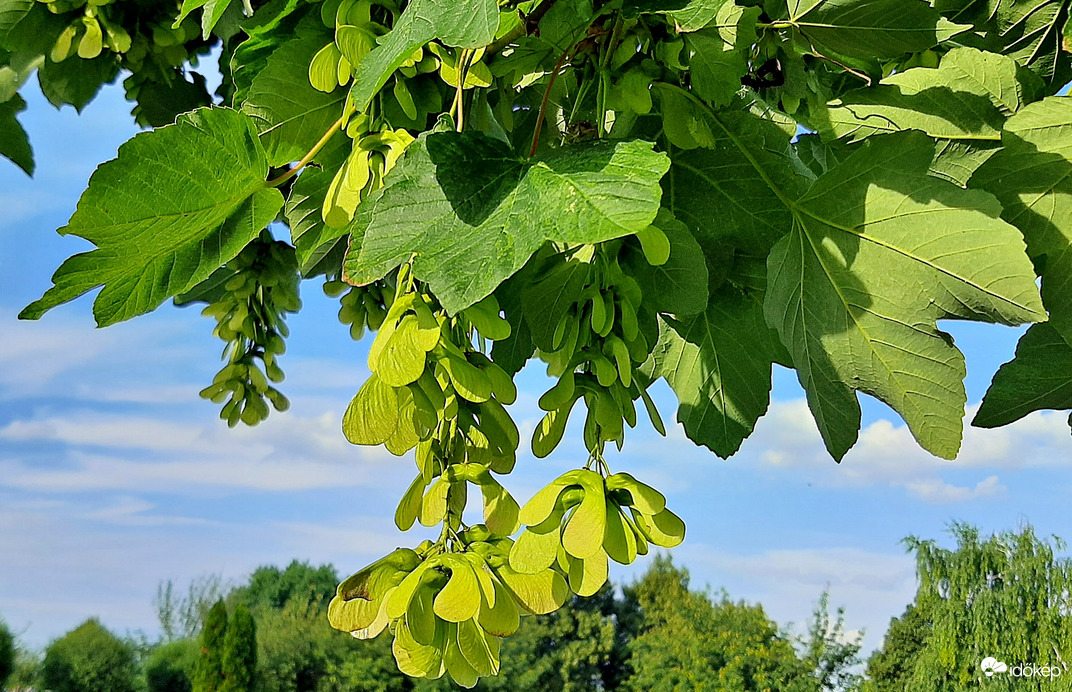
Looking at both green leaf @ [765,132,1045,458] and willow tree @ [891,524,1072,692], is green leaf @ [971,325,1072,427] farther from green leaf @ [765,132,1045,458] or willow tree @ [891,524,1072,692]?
willow tree @ [891,524,1072,692]

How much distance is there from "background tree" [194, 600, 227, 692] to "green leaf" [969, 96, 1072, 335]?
31.4 ft

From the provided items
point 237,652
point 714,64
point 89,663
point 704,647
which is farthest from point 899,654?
point 714,64

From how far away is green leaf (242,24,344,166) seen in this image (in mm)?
487

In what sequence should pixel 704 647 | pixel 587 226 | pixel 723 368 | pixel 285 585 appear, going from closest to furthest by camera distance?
pixel 587 226, pixel 723 368, pixel 704 647, pixel 285 585

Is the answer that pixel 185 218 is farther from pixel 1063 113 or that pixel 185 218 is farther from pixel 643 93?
pixel 1063 113

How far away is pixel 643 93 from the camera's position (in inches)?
16.0

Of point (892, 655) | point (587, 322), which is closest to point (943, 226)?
point (587, 322)

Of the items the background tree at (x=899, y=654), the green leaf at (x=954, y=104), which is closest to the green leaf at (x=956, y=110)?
the green leaf at (x=954, y=104)

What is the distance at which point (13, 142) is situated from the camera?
1.13 metres

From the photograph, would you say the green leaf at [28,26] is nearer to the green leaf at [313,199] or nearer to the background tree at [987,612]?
the green leaf at [313,199]

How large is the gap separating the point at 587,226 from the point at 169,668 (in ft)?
40.3

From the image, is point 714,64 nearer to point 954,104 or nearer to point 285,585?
point 954,104

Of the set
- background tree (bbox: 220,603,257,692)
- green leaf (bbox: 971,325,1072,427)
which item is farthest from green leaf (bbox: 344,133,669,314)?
background tree (bbox: 220,603,257,692)

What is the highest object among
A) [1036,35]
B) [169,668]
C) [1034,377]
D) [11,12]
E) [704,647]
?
[704,647]
